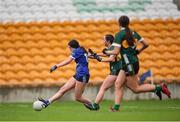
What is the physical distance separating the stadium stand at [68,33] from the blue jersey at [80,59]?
596 centimetres

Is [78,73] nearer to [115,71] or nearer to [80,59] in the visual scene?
[80,59]

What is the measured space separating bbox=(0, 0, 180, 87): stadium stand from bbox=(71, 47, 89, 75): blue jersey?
19.6 feet

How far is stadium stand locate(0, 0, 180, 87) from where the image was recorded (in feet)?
79.4

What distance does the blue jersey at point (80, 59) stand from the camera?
16.8m

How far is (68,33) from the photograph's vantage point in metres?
25.5

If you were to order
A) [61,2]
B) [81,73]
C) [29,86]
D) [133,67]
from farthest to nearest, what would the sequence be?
[61,2], [29,86], [81,73], [133,67]

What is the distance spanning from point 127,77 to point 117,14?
443 inches

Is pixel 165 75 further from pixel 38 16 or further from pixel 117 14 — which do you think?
pixel 38 16

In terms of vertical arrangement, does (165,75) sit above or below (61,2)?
below

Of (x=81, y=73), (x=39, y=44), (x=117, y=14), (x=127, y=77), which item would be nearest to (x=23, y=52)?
(x=39, y=44)

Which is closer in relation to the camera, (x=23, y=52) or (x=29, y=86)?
(x=29, y=86)

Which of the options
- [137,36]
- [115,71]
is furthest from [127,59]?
[115,71]

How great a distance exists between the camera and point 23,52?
24844 mm

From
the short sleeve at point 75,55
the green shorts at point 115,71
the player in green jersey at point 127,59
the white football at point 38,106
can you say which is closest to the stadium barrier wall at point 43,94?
the green shorts at point 115,71
